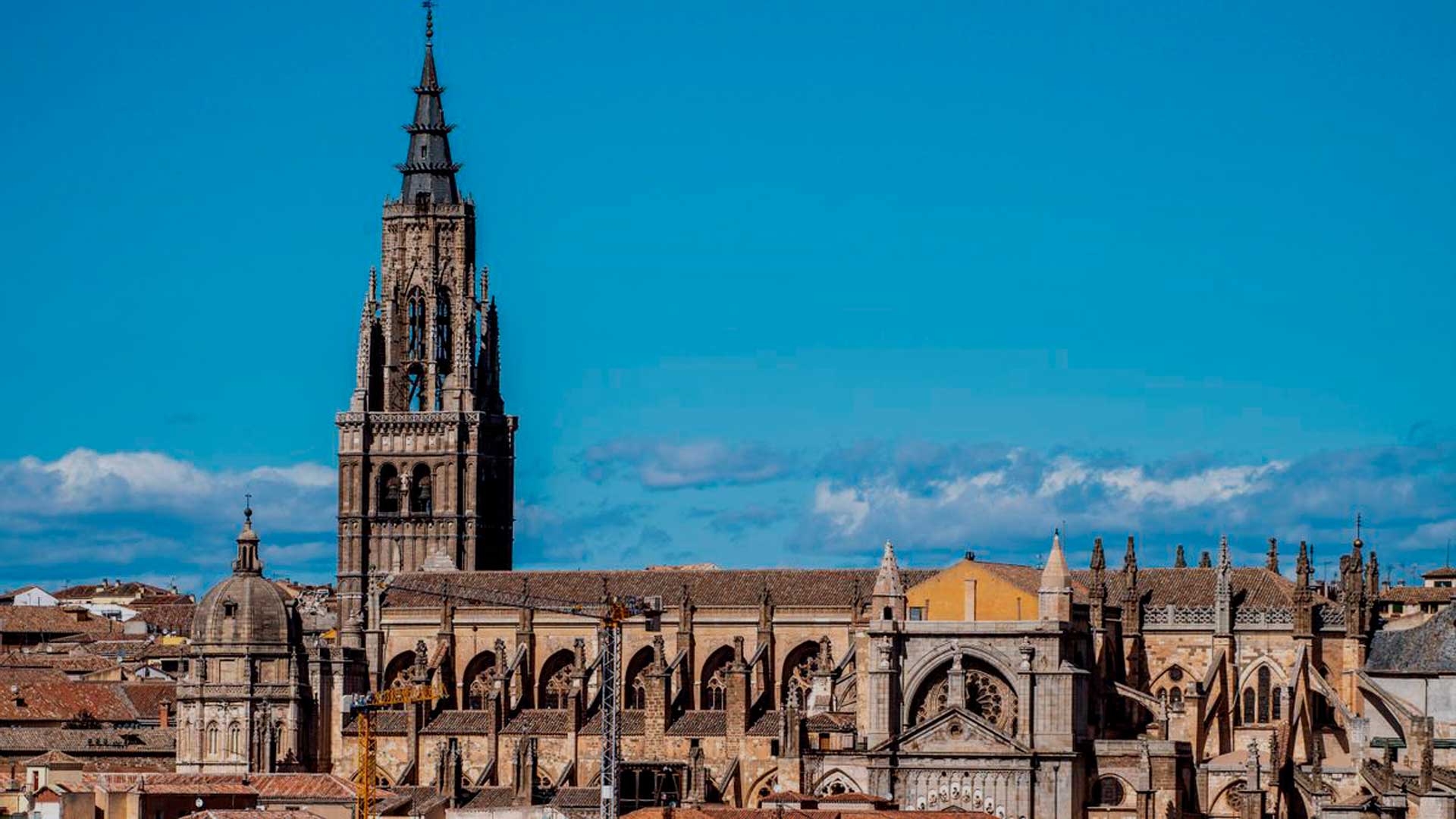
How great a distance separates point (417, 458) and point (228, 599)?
1432 centimetres

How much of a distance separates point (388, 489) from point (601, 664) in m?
22.0

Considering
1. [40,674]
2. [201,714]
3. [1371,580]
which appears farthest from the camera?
[40,674]

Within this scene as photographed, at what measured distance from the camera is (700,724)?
5074 inches

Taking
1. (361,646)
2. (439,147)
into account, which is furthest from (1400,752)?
(439,147)

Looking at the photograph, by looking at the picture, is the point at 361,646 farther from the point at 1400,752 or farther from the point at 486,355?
the point at 1400,752

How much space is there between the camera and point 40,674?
524 ft

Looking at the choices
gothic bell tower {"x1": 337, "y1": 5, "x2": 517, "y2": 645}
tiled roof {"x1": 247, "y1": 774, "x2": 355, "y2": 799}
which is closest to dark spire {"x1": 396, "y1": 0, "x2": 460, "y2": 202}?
gothic bell tower {"x1": 337, "y1": 5, "x2": 517, "y2": 645}

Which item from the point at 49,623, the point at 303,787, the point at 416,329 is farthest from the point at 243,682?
the point at 49,623

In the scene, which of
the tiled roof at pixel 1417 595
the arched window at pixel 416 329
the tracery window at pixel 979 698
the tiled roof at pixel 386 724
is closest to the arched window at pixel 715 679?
the tiled roof at pixel 386 724

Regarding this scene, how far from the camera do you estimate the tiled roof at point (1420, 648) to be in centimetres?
11725

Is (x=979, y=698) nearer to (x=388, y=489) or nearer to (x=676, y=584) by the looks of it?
(x=676, y=584)

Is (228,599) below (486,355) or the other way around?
below

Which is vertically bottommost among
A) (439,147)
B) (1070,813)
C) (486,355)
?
(1070,813)

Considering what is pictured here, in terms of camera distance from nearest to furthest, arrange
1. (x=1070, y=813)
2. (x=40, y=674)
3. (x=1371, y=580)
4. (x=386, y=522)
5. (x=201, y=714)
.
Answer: (x=1070, y=813) → (x=1371, y=580) → (x=201, y=714) → (x=386, y=522) → (x=40, y=674)
